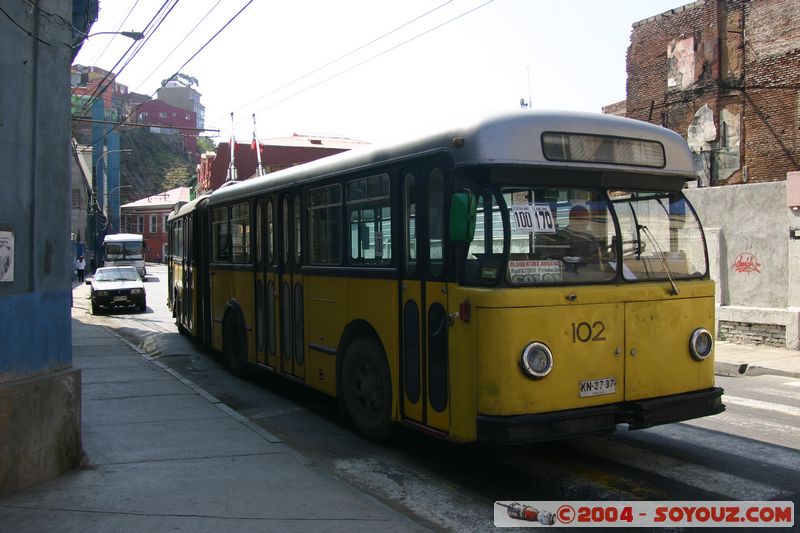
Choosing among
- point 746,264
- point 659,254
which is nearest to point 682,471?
point 659,254

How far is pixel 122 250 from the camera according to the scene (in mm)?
47219

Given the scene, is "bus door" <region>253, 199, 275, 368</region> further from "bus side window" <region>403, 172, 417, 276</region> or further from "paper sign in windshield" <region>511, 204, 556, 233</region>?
"paper sign in windshield" <region>511, 204, 556, 233</region>

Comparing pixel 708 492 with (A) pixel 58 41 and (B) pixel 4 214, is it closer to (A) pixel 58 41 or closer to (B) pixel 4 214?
(B) pixel 4 214

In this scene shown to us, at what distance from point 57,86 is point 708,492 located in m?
6.17

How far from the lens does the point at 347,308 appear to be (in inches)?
293

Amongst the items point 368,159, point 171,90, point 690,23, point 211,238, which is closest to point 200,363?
point 211,238

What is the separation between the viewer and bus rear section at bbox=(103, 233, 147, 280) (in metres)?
46.8

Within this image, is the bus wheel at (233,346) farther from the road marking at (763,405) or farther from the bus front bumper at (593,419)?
the road marking at (763,405)

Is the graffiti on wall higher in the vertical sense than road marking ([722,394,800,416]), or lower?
higher

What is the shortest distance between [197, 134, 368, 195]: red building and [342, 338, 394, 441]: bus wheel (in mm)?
50395

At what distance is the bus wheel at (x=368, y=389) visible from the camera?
679 cm

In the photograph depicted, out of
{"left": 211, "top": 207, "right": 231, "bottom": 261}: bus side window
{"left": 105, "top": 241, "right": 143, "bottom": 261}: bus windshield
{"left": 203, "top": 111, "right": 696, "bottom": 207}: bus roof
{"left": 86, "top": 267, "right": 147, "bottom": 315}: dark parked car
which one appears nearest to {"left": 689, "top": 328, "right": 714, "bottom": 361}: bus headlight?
{"left": 203, "top": 111, "right": 696, "bottom": 207}: bus roof

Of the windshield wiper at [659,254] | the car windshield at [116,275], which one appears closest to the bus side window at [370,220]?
the windshield wiper at [659,254]

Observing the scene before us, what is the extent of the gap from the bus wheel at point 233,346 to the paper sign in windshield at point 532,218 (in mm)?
6525
